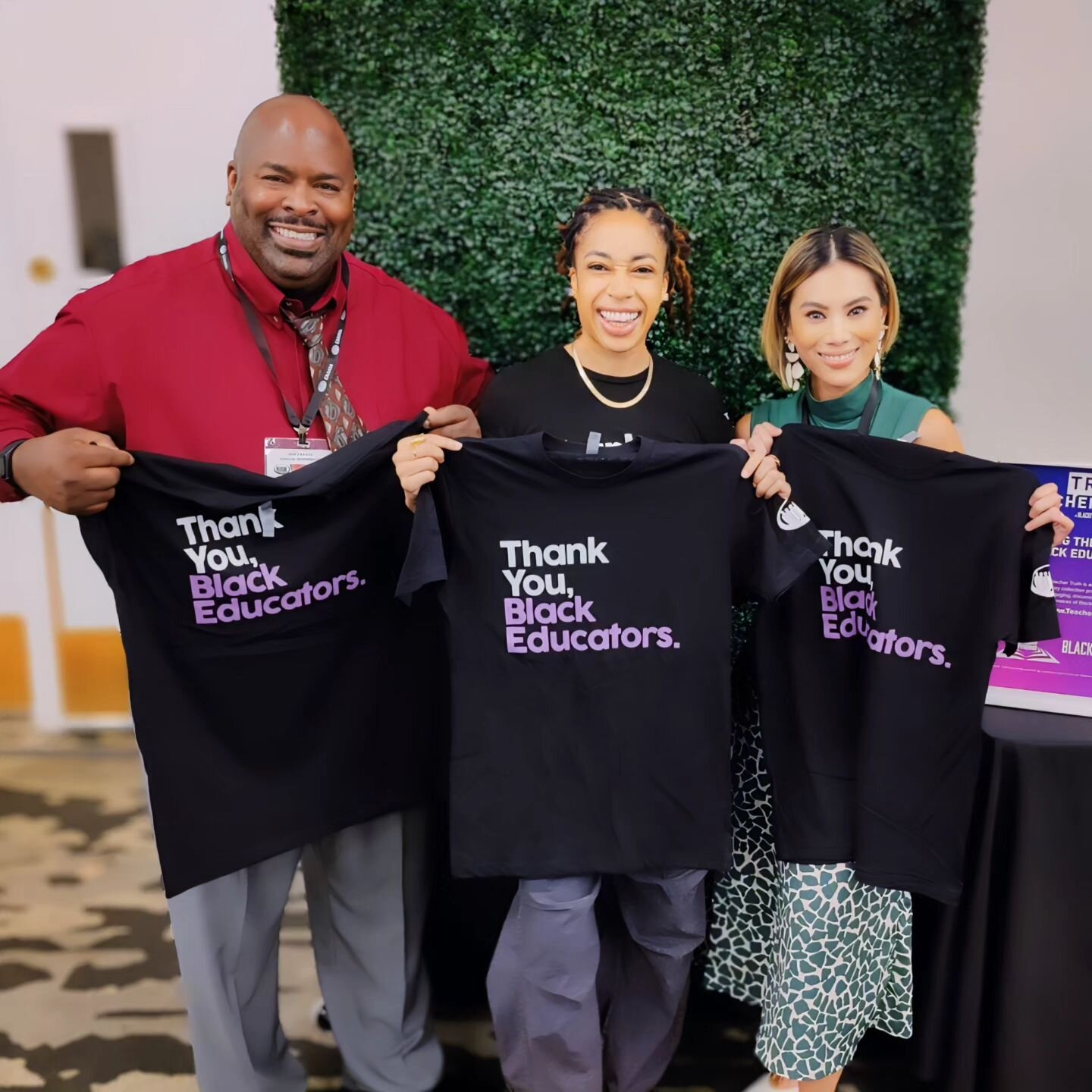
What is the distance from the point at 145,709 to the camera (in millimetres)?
1351

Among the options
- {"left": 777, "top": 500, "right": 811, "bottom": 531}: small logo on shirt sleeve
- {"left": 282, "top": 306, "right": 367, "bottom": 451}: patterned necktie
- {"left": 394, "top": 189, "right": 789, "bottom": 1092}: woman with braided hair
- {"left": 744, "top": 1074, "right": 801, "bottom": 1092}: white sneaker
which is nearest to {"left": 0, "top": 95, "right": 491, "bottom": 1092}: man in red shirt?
{"left": 282, "top": 306, "right": 367, "bottom": 451}: patterned necktie

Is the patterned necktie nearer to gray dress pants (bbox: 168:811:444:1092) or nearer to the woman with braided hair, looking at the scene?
the woman with braided hair

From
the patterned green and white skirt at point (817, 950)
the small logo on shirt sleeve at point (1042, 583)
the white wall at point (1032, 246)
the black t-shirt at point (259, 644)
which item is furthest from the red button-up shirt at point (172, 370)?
the white wall at point (1032, 246)

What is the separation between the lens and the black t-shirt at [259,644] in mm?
1309

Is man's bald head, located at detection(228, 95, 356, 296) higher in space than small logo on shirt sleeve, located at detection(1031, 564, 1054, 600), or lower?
higher

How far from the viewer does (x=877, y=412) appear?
146cm

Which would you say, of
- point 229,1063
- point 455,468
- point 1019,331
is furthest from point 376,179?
point 229,1063

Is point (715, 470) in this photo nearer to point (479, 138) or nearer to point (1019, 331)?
point (479, 138)

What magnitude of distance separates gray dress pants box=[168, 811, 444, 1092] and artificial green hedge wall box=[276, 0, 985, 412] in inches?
47.6

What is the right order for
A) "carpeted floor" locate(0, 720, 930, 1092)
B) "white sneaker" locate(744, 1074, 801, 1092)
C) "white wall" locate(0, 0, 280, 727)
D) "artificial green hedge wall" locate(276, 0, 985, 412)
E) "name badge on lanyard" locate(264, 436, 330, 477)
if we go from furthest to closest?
"white wall" locate(0, 0, 280, 727) → "artificial green hedge wall" locate(276, 0, 985, 412) → "carpeted floor" locate(0, 720, 930, 1092) → "white sneaker" locate(744, 1074, 801, 1092) → "name badge on lanyard" locate(264, 436, 330, 477)

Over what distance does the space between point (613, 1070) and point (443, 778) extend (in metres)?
0.62

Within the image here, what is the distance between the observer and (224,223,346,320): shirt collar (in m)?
1.42

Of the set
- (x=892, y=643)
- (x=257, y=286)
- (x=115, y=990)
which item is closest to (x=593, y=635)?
(x=892, y=643)

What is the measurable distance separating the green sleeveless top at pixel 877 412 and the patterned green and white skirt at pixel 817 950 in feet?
1.53
